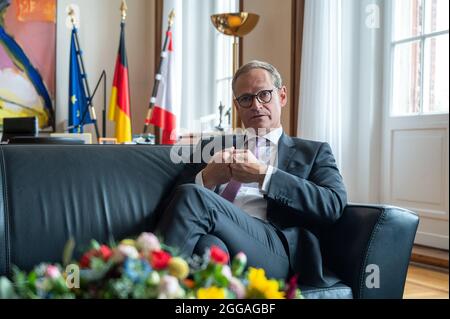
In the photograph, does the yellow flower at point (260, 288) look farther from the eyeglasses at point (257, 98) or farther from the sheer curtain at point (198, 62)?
the sheer curtain at point (198, 62)

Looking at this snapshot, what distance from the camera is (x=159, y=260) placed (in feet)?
2.33

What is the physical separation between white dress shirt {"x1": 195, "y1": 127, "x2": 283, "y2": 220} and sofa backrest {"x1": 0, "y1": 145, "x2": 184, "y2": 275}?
182 millimetres

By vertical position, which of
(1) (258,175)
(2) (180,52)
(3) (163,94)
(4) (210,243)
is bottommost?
(4) (210,243)

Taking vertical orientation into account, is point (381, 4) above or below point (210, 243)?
above

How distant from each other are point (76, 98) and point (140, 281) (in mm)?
5188

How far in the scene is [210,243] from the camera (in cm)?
152

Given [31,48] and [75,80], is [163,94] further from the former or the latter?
[31,48]

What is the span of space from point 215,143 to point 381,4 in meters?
2.08

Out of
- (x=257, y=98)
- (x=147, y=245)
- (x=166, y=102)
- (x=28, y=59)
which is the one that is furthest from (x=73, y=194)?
(x=28, y=59)

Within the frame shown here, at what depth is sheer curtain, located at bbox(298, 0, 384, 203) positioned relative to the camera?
11.9 ft

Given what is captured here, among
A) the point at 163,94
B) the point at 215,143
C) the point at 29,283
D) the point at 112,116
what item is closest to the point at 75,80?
the point at 112,116

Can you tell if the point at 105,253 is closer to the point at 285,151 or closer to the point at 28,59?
the point at 285,151

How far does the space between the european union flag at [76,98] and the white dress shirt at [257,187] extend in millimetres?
3875
